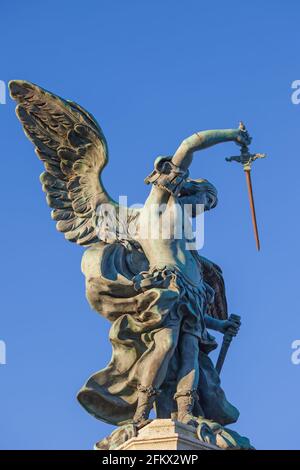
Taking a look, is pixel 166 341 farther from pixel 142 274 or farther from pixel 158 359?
pixel 142 274

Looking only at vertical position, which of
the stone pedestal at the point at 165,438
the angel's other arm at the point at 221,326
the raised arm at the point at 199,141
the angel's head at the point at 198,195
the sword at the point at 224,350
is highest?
the raised arm at the point at 199,141

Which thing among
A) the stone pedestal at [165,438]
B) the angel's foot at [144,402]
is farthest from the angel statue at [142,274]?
the stone pedestal at [165,438]

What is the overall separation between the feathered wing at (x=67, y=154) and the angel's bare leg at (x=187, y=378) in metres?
2.37

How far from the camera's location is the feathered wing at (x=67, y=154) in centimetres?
2092

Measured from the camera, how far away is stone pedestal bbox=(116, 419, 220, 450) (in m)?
18.0

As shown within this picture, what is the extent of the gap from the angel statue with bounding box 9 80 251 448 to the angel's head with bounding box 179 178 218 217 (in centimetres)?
1

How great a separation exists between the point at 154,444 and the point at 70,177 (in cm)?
494

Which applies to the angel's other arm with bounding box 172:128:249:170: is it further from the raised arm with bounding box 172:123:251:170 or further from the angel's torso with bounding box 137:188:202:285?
the angel's torso with bounding box 137:188:202:285

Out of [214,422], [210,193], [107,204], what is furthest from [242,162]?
[214,422]

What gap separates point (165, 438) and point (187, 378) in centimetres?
139

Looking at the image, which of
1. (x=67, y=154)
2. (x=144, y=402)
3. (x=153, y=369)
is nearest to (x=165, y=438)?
(x=144, y=402)

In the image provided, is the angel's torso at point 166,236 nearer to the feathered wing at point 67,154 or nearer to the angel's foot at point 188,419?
the feathered wing at point 67,154

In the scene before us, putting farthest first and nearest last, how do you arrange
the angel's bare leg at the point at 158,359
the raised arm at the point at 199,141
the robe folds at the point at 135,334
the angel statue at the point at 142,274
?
1. the raised arm at the point at 199,141
2. the robe folds at the point at 135,334
3. the angel statue at the point at 142,274
4. the angel's bare leg at the point at 158,359
